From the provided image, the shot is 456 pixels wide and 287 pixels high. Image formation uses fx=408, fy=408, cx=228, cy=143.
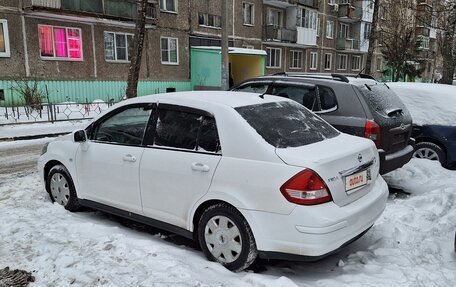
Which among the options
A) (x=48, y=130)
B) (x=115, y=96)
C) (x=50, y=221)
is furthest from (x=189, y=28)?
(x=50, y=221)

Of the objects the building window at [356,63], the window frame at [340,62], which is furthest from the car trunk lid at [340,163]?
the building window at [356,63]

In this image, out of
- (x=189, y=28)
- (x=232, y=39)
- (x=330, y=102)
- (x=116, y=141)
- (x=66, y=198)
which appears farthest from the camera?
(x=232, y=39)

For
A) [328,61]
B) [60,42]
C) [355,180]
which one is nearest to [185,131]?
[355,180]

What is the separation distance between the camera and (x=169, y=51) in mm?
24047

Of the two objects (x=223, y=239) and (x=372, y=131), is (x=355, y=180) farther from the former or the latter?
(x=372, y=131)

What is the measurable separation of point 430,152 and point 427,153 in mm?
50

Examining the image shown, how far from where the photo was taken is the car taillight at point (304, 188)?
10.5ft

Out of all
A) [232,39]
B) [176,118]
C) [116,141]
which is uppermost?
[232,39]

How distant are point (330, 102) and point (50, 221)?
3.90 meters

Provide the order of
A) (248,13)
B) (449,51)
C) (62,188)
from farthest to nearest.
→ (248,13)
(449,51)
(62,188)

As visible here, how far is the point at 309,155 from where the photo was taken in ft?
11.0

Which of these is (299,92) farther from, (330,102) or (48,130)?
(48,130)

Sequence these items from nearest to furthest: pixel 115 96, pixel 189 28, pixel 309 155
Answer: pixel 309 155 < pixel 115 96 < pixel 189 28

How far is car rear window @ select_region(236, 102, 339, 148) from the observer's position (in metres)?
3.64
